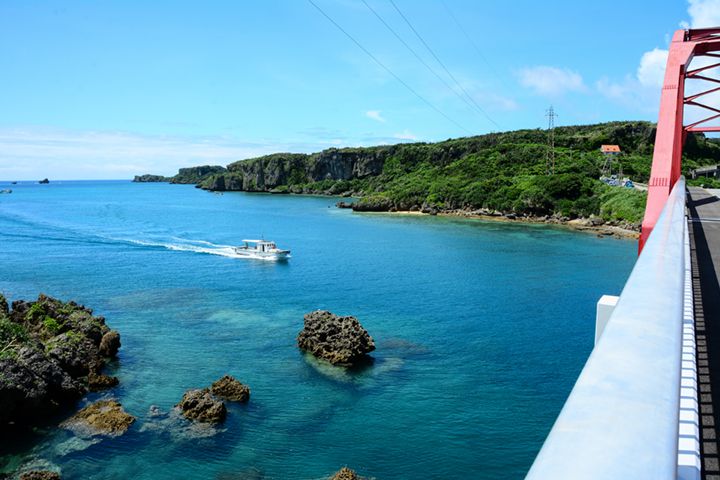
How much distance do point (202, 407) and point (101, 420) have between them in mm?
3541

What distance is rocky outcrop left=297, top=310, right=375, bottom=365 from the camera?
73.8ft

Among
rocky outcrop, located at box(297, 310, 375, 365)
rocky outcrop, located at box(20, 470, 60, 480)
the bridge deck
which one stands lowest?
rocky outcrop, located at box(20, 470, 60, 480)

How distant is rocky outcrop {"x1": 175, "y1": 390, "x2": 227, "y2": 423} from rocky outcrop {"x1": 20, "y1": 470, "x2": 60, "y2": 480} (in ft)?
14.5

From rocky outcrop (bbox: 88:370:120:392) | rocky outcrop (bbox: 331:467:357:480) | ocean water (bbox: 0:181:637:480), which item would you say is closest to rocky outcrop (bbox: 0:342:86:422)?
rocky outcrop (bbox: 88:370:120:392)

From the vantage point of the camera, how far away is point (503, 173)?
329ft

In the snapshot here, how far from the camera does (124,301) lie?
33.0m

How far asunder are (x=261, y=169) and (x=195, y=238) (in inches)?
5359

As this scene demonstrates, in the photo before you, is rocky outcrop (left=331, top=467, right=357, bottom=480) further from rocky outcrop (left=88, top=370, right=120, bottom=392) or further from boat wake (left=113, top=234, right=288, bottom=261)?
boat wake (left=113, top=234, right=288, bottom=261)

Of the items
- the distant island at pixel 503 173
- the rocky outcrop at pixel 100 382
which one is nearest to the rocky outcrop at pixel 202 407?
the rocky outcrop at pixel 100 382

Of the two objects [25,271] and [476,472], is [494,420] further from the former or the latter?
[25,271]

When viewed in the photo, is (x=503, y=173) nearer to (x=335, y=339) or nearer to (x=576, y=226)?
(x=576, y=226)

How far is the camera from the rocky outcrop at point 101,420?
16.8 m

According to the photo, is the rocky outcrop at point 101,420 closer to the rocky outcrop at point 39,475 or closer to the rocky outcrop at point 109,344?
the rocky outcrop at point 39,475

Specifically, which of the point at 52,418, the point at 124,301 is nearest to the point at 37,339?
the point at 52,418
